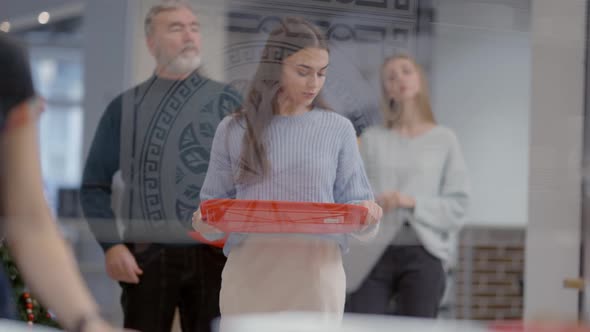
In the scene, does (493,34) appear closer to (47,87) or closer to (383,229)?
(383,229)

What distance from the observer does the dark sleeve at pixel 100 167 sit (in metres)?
1.51

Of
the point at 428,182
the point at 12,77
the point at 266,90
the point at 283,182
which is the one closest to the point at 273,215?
the point at 283,182

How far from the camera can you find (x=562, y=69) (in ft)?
6.55

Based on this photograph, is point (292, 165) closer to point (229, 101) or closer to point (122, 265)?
point (229, 101)

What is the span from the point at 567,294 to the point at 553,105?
1.35 ft

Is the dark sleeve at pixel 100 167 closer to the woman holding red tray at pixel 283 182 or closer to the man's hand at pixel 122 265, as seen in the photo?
the man's hand at pixel 122 265

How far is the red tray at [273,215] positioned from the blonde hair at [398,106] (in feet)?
1.15

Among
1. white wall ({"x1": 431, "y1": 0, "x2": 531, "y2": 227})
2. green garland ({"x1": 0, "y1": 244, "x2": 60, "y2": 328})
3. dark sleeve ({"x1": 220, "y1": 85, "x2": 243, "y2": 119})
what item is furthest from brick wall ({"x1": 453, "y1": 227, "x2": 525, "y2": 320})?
green garland ({"x1": 0, "y1": 244, "x2": 60, "y2": 328})

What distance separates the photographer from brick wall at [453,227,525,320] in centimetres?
201

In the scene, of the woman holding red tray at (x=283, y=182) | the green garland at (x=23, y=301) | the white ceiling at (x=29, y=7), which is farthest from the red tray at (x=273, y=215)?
the white ceiling at (x=29, y=7)

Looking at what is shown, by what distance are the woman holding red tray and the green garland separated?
265mm

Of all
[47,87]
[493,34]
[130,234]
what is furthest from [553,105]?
[47,87]

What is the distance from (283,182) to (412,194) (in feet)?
1.74

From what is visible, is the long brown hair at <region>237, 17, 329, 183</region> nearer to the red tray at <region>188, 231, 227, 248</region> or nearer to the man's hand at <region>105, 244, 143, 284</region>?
the red tray at <region>188, 231, 227, 248</region>
